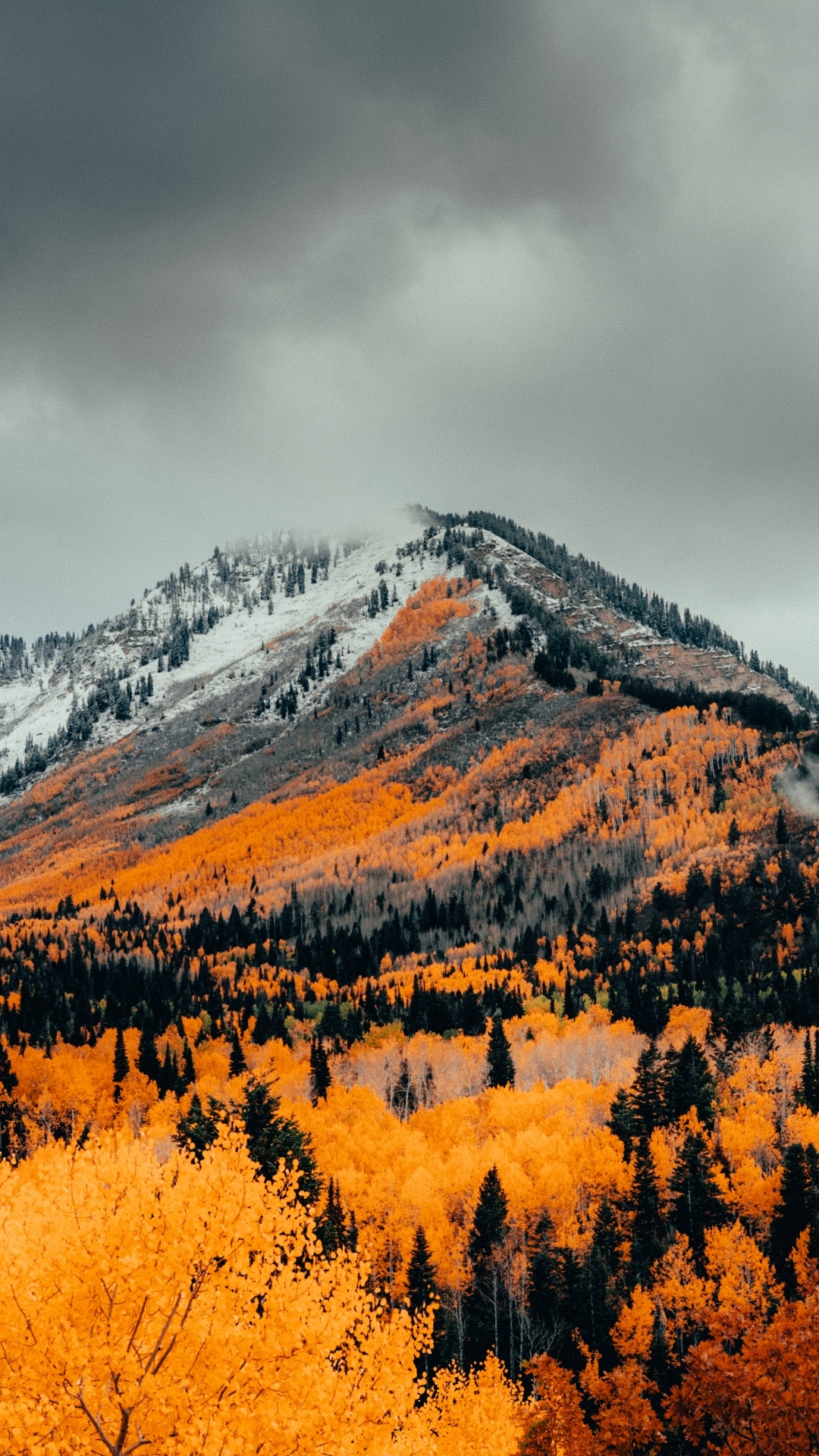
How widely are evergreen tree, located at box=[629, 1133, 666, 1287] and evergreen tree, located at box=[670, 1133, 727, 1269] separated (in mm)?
2150

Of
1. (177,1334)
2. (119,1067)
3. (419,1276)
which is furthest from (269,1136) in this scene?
(119,1067)

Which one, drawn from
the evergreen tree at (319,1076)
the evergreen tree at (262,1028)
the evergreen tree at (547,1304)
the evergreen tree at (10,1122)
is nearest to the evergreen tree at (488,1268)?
the evergreen tree at (547,1304)

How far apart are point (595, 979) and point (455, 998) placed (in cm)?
3175

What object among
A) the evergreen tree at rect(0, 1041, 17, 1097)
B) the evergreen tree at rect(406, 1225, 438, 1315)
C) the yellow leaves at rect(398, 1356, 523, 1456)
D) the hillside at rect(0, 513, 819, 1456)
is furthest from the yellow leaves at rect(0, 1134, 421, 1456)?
the evergreen tree at rect(0, 1041, 17, 1097)

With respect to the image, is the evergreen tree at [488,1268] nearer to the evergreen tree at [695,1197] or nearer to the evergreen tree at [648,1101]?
the evergreen tree at [695,1197]

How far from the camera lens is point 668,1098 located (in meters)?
104

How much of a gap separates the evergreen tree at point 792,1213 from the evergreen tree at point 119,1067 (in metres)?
90.9

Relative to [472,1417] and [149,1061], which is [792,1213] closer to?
[472,1417]

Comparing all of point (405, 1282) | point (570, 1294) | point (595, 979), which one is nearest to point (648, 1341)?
point (570, 1294)

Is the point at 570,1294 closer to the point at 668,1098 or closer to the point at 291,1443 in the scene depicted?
the point at 668,1098

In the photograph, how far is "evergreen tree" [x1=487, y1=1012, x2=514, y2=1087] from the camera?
409 feet

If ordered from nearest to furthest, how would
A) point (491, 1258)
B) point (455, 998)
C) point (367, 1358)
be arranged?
point (367, 1358), point (491, 1258), point (455, 998)

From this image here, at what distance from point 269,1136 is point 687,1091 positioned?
6392cm

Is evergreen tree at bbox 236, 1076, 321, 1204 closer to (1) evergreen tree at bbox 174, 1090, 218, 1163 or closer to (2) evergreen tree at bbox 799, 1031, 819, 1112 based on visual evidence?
(1) evergreen tree at bbox 174, 1090, 218, 1163
